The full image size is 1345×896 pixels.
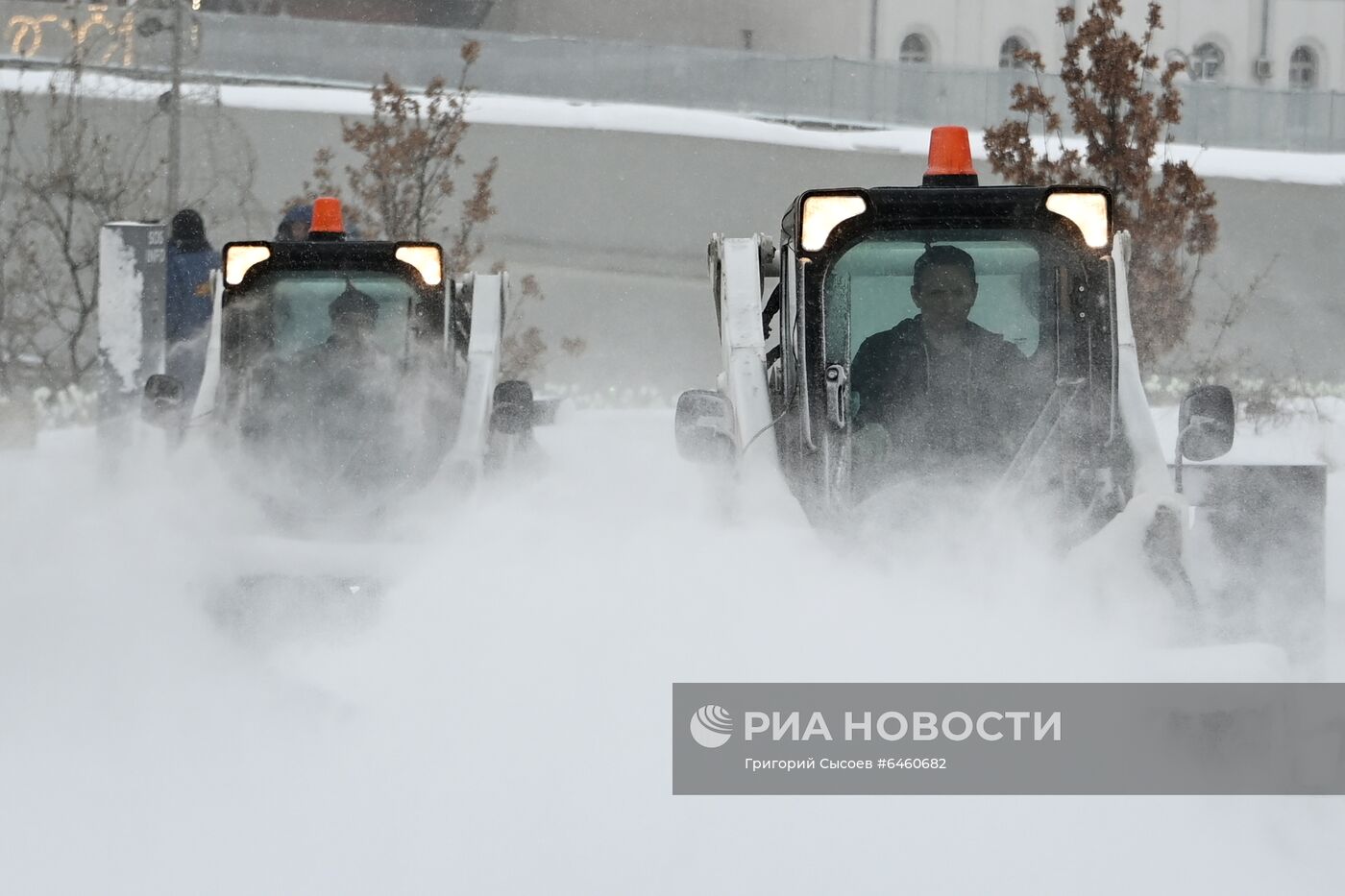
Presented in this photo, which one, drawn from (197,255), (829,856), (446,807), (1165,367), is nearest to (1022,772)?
(829,856)

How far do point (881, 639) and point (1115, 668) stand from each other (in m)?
0.59

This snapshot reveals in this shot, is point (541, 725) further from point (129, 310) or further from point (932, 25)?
point (932, 25)

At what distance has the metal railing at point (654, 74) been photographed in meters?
21.5

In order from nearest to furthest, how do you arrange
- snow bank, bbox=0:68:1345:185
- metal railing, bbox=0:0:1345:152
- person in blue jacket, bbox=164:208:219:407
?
person in blue jacket, bbox=164:208:219:407 → snow bank, bbox=0:68:1345:185 → metal railing, bbox=0:0:1345:152

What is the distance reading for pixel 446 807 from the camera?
4.38 metres

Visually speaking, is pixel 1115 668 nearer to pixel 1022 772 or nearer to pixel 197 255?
pixel 1022 772

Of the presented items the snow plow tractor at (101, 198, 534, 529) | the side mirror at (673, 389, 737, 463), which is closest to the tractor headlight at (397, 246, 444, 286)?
the snow plow tractor at (101, 198, 534, 529)

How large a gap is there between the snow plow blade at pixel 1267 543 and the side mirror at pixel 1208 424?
1.20 feet

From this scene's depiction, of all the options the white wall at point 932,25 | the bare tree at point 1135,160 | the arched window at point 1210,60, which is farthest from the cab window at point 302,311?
the arched window at point 1210,60

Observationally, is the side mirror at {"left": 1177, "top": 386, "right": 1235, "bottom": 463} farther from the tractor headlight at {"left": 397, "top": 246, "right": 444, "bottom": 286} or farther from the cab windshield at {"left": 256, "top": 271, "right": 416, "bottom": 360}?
the cab windshield at {"left": 256, "top": 271, "right": 416, "bottom": 360}

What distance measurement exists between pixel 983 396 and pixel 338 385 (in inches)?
111

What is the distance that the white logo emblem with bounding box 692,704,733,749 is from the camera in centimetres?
415

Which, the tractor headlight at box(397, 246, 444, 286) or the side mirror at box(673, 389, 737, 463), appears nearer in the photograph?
the side mirror at box(673, 389, 737, 463)

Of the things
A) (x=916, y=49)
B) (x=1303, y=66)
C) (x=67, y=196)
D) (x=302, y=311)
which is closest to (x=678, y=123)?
(x=67, y=196)
